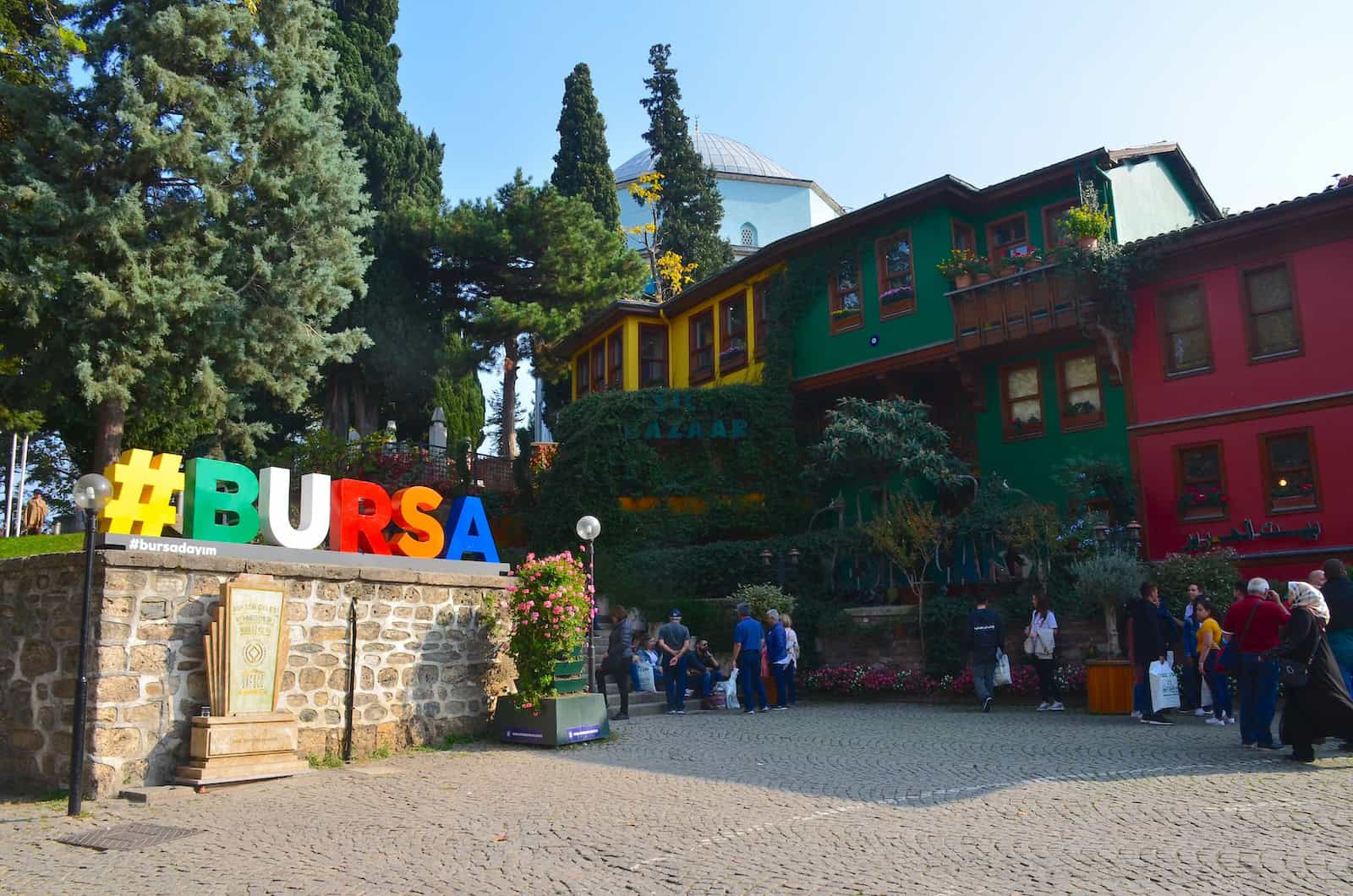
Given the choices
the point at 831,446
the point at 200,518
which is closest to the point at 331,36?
the point at 831,446

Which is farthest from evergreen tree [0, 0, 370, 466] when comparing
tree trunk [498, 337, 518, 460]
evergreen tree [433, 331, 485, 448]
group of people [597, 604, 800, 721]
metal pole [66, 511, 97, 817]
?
metal pole [66, 511, 97, 817]

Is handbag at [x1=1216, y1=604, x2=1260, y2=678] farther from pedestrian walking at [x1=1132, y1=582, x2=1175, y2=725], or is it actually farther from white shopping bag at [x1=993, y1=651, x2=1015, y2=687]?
white shopping bag at [x1=993, y1=651, x2=1015, y2=687]

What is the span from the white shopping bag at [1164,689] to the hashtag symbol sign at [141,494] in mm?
11652

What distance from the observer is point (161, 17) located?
21.3 metres

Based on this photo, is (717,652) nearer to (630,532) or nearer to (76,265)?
(630,532)

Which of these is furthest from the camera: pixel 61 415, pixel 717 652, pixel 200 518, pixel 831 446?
pixel 61 415

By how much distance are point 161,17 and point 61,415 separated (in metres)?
12.0

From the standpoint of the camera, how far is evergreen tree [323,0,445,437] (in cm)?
3144

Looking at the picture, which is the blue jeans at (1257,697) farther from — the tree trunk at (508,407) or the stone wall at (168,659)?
the tree trunk at (508,407)

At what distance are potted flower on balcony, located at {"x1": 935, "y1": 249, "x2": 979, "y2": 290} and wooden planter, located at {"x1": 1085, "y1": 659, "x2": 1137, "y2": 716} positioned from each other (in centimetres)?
1000

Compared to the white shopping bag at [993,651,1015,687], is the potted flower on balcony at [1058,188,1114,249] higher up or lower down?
higher up

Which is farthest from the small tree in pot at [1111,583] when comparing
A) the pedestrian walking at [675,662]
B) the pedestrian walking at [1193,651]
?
the pedestrian walking at [675,662]

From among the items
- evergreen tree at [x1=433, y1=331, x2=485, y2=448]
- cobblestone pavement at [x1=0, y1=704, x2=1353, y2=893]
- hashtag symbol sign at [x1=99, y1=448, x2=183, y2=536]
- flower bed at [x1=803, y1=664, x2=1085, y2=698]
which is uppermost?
evergreen tree at [x1=433, y1=331, x2=485, y2=448]

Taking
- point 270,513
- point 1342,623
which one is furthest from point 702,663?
point 1342,623
